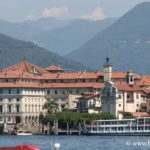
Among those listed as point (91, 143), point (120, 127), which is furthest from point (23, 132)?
point (91, 143)

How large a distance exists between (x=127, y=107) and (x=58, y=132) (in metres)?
19.8

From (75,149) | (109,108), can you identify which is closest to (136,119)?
(109,108)

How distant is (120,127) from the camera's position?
177375 mm

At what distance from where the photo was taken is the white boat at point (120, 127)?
175m

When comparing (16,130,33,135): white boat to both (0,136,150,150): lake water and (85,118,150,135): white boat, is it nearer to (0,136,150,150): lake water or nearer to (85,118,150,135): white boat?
(85,118,150,135): white boat

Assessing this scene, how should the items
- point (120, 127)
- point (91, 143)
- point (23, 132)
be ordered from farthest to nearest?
point (23, 132) < point (120, 127) < point (91, 143)

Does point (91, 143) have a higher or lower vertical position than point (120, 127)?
lower

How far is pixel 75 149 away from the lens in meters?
112

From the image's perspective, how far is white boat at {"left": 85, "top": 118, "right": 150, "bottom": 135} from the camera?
175 metres

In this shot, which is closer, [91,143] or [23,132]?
[91,143]

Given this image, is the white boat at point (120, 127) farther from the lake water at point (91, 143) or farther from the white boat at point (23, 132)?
the lake water at point (91, 143)

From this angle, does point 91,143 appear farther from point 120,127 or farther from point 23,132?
point 23,132

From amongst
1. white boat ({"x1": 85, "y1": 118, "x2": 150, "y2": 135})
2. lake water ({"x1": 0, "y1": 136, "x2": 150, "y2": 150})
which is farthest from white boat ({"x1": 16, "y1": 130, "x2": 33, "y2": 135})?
lake water ({"x1": 0, "y1": 136, "x2": 150, "y2": 150})

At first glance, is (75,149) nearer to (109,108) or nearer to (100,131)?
(100,131)
